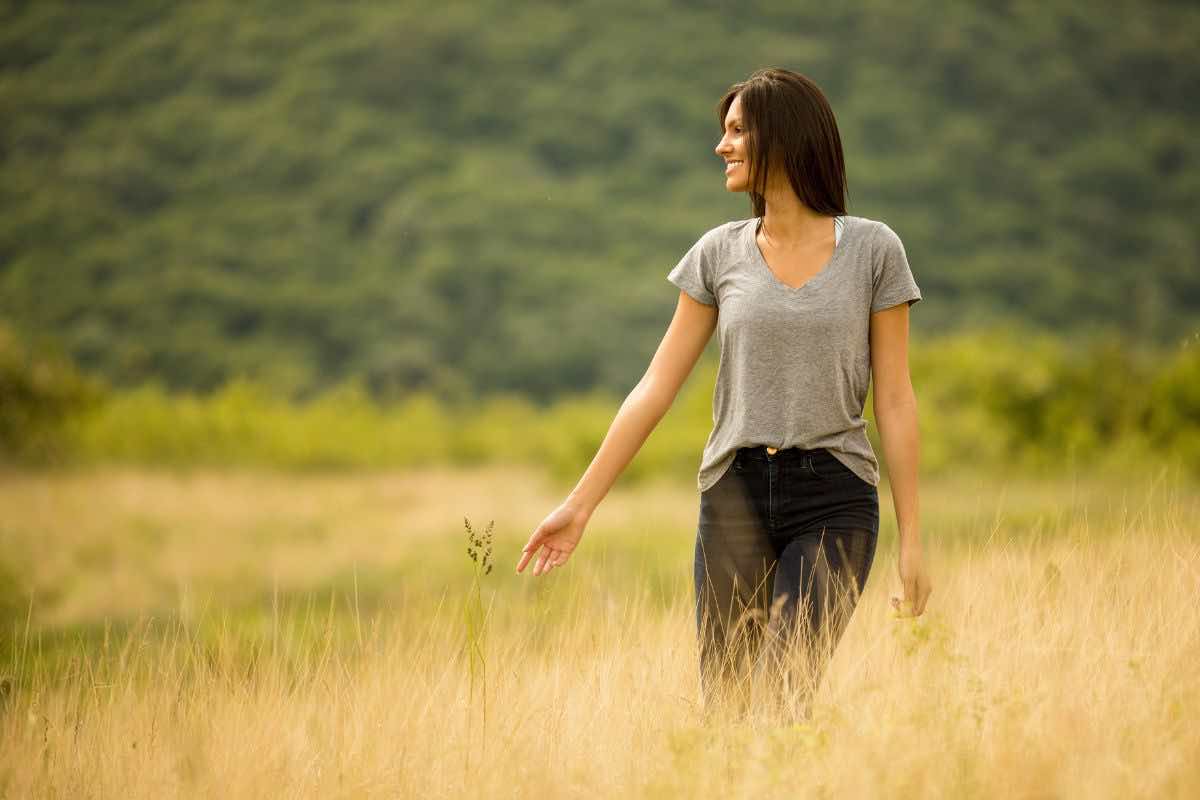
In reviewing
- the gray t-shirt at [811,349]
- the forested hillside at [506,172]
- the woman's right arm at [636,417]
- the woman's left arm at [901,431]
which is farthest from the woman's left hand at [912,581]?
the forested hillside at [506,172]

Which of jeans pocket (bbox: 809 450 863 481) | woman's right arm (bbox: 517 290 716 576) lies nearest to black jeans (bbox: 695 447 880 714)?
jeans pocket (bbox: 809 450 863 481)

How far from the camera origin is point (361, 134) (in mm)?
104375

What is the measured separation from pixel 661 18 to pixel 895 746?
13267 cm

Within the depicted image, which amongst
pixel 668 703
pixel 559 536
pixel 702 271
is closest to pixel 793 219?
pixel 702 271

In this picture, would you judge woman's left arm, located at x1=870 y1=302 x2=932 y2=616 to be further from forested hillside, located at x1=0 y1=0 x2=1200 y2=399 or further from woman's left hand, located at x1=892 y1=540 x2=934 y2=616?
forested hillside, located at x1=0 y1=0 x2=1200 y2=399

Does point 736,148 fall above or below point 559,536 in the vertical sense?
above

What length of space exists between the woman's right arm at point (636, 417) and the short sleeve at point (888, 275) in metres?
0.45

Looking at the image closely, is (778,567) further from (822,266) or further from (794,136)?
(794,136)

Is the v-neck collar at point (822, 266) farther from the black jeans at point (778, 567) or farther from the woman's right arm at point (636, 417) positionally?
the black jeans at point (778, 567)

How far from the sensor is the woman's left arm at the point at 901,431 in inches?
125

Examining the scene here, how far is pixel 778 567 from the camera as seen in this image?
3.19 meters

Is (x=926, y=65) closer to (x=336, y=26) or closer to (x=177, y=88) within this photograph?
(x=336, y=26)

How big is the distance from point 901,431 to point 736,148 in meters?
0.87

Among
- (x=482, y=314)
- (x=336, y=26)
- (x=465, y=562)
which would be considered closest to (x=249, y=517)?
(x=465, y=562)
